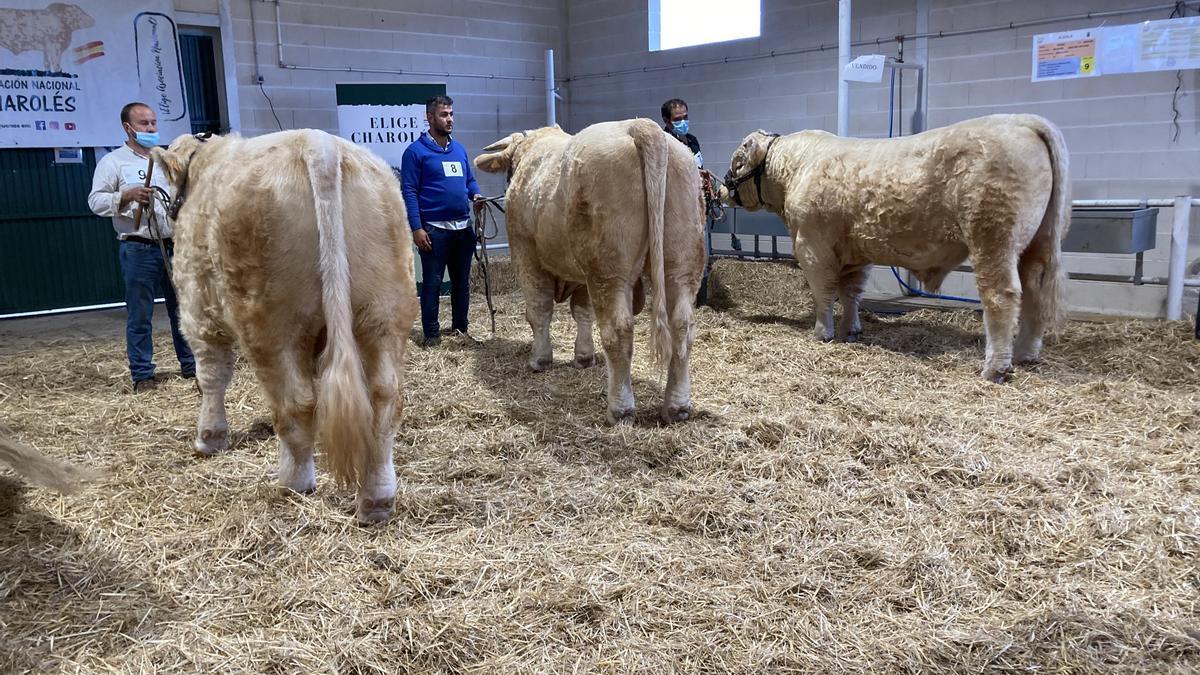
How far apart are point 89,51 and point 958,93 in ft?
24.8

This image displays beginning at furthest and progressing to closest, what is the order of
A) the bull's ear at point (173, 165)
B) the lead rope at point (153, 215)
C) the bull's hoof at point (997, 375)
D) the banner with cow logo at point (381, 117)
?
the banner with cow logo at point (381, 117) < the bull's hoof at point (997, 375) < the lead rope at point (153, 215) < the bull's ear at point (173, 165)

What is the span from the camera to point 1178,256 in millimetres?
5707

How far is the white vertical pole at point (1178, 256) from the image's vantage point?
5.65m

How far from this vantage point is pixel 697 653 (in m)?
2.11

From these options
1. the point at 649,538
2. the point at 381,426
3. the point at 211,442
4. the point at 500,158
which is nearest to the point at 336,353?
the point at 381,426

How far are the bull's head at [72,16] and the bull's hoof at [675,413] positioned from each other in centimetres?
654

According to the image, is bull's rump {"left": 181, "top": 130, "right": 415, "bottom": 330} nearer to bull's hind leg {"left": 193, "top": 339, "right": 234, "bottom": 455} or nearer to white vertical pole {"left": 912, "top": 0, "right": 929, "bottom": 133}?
bull's hind leg {"left": 193, "top": 339, "right": 234, "bottom": 455}

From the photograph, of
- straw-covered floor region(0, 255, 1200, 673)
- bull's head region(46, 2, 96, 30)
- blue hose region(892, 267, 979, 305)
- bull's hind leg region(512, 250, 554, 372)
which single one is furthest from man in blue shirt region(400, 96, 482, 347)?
bull's head region(46, 2, 96, 30)

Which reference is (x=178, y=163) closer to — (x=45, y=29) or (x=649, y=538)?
(x=649, y=538)

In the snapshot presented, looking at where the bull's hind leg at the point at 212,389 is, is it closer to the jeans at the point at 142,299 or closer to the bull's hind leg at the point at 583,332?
the jeans at the point at 142,299

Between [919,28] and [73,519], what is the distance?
7380 millimetres

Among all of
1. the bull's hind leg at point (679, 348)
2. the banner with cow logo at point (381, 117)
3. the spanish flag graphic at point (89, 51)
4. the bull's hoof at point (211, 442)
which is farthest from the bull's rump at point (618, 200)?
the spanish flag graphic at point (89, 51)

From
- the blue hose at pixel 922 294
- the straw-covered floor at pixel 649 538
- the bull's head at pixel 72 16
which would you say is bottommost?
the straw-covered floor at pixel 649 538

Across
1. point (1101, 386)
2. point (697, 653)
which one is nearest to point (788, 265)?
point (1101, 386)
